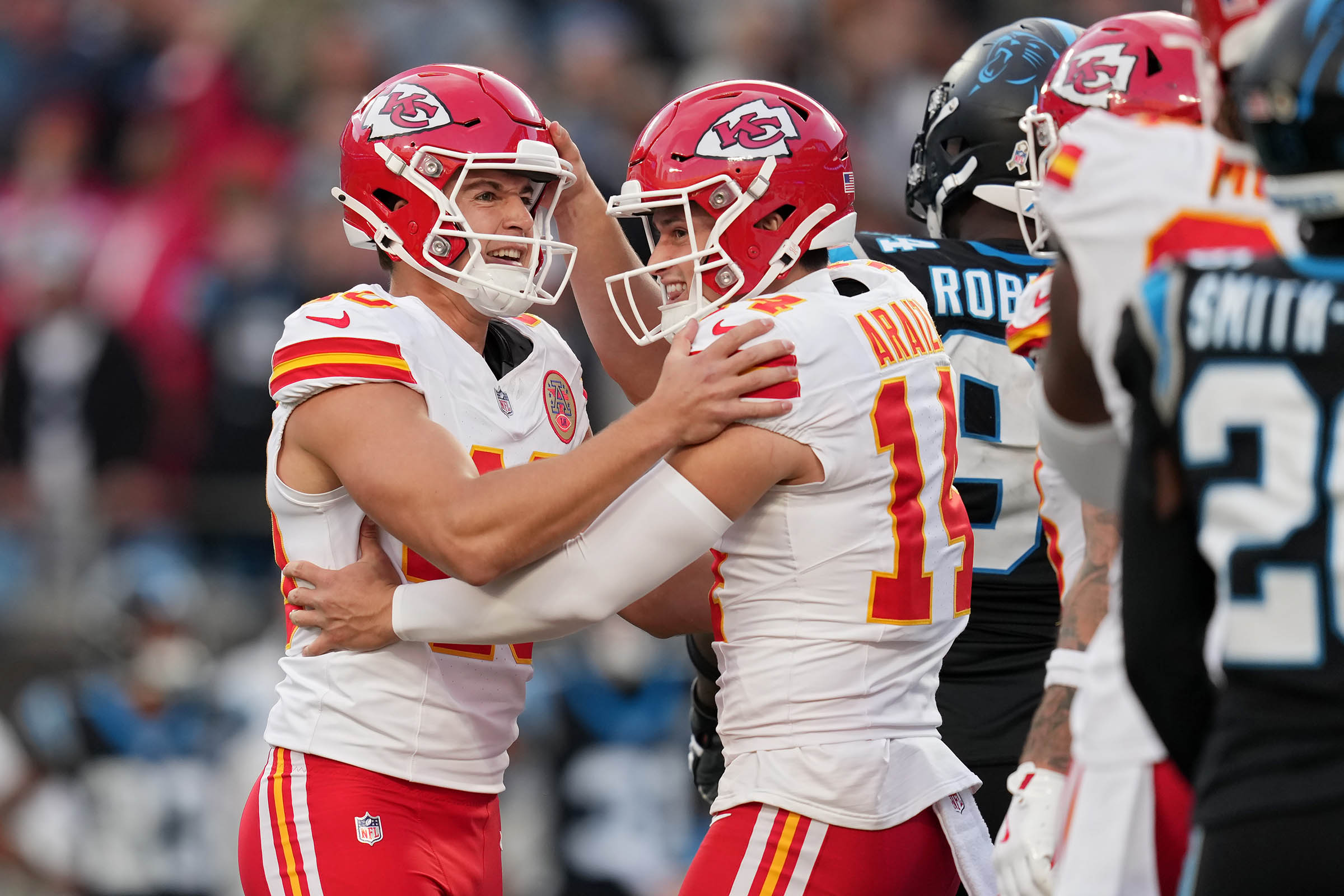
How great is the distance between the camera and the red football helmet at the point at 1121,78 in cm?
374

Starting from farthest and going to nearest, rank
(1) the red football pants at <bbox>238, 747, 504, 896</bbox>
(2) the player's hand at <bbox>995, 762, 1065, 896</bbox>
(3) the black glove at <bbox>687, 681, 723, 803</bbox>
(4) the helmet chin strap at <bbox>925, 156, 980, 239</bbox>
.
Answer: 1. (3) the black glove at <bbox>687, 681, 723, 803</bbox>
2. (4) the helmet chin strap at <bbox>925, 156, 980, 239</bbox>
3. (1) the red football pants at <bbox>238, 747, 504, 896</bbox>
4. (2) the player's hand at <bbox>995, 762, 1065, 896</bbox>

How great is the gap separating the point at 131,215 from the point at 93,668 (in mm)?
3018

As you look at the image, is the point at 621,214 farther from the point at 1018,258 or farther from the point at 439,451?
the point at 1018,258

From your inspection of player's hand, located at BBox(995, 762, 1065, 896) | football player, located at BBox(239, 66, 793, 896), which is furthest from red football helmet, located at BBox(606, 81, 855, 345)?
player's hand, located at BBox(995, 762, 1065, 896)

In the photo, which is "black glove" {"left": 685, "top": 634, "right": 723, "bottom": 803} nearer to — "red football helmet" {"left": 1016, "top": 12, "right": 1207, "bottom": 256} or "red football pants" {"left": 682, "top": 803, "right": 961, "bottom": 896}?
"red football pants" {"left": 682, "top": 803, "right": 961, "bottom": 896}

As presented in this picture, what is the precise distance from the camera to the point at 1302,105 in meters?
2.03

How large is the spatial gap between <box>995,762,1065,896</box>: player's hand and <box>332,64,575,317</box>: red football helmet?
1.47 m

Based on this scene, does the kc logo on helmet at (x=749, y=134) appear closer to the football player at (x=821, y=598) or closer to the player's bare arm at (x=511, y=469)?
the football player at (x=821, y=598)

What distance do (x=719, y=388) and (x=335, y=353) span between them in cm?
77

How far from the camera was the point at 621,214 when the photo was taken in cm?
364

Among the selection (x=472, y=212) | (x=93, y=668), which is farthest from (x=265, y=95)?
(x=472, y=212)

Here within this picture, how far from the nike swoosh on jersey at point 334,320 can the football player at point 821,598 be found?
1.51 ft

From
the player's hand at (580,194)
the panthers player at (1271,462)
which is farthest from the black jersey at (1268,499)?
the player's hand at (580,194)

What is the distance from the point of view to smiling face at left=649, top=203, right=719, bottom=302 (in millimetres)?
3531
